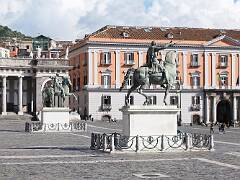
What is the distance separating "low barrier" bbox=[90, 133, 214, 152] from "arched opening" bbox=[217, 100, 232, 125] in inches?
2663

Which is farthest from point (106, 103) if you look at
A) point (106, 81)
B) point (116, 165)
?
point (116, 165)

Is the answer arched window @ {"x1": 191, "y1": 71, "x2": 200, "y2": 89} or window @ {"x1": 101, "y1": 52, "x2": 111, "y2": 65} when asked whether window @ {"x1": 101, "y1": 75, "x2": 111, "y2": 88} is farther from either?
arched window @ {"x1": 191, "y1": 71, "x2": 200, "y2": 89}

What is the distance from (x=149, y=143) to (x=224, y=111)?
7073cm

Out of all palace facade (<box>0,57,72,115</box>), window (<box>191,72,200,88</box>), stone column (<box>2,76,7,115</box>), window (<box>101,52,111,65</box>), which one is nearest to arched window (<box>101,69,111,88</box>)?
window (<box>101,52,111,65</box>)

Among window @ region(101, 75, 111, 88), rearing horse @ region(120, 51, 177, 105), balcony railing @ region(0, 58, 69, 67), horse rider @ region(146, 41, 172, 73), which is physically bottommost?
rearing horse @ region(120, 51, 177, 105)

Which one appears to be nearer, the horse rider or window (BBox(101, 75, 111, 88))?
the horse rider

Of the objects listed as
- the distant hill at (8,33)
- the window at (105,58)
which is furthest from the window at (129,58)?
the distant hill at (8,33)

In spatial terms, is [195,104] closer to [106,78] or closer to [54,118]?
[106,78]

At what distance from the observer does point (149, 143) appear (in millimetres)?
25281

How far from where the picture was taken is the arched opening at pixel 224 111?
9300 cm

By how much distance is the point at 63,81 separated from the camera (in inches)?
2092

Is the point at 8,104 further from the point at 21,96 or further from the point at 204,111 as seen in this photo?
the point at 204,111

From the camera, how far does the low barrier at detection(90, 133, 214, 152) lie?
986 inches

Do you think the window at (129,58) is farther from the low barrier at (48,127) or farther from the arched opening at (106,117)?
the low barrier at (48,127)
